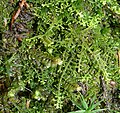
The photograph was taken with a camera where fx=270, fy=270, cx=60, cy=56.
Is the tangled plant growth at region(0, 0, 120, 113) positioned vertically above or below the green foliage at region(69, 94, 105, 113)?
above

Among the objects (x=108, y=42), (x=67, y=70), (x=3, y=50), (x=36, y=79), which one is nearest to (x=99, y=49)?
(x=108, y=42)

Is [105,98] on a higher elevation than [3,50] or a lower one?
lower

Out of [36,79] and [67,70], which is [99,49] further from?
[36,79]

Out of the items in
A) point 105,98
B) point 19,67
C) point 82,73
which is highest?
point 19,67

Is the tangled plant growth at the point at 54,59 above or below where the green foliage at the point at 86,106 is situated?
above

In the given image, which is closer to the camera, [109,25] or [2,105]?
[2,105]

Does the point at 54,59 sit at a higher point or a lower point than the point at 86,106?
higher
